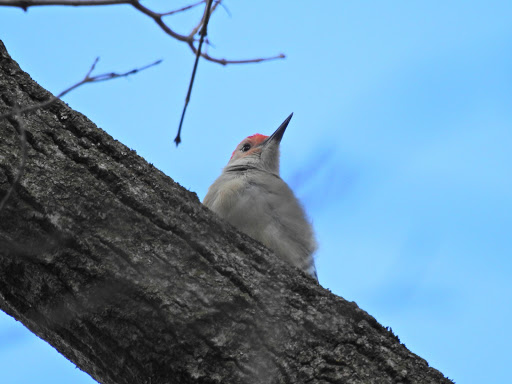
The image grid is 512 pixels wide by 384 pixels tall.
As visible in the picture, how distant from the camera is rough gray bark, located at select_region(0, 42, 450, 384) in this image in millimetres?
3355

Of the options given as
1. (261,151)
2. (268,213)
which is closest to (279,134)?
(261,151)

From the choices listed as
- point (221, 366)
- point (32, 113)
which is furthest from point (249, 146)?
point (221, 366)

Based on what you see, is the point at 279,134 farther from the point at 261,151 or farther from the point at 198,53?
the point at 198,53

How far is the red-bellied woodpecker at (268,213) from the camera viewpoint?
18.0 feet

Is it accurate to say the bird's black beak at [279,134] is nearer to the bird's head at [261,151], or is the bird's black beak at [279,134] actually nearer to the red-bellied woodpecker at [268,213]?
the bird's head at [261,151]

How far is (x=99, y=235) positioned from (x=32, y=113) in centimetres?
90

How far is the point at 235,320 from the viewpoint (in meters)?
3.44

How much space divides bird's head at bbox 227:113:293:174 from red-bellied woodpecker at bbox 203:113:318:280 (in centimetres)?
152

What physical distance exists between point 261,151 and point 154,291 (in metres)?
4.90

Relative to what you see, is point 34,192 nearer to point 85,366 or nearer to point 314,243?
point 85,366

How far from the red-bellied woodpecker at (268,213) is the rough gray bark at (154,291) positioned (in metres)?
1.63

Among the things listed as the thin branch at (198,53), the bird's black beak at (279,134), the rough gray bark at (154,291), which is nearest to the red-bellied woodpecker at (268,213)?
the rough gray bark at (154,291)

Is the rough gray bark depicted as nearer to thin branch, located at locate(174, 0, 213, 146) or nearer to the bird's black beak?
thin branch, located at locate(174, 0, 213, 146)

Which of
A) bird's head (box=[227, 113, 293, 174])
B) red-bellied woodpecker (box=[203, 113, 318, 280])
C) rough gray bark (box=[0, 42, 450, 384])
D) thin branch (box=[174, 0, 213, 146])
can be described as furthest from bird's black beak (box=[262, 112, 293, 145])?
thin branch (box=[174, 0, 213, 146])
